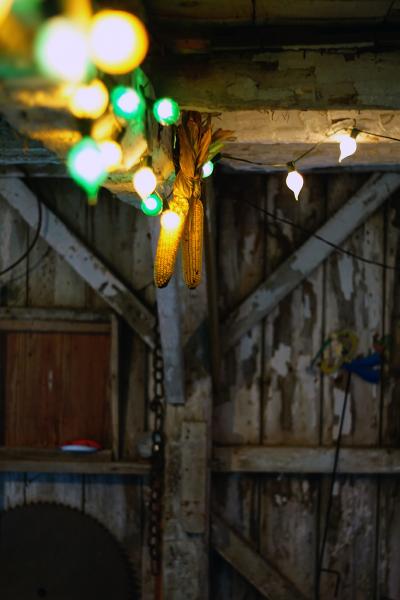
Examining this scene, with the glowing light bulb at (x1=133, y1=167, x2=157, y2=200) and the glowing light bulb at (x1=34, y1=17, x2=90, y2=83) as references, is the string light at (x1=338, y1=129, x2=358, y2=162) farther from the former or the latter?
the glowing light bulb at (x1=34, y1=17, x2=90, y2=83)

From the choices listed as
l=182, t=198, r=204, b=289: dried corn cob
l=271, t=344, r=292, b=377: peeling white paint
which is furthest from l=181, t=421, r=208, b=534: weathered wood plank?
l=182, t=198, r=204, b=289: dried corn cob

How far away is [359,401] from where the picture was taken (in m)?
3.84

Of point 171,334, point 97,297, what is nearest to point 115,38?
point 171,334

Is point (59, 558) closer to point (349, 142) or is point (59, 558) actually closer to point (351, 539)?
point (351, 539)

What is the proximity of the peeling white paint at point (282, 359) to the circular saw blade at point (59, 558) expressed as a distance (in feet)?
5.37

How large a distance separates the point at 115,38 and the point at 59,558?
12.0 feet

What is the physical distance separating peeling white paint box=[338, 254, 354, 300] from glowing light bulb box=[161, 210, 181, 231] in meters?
1.97

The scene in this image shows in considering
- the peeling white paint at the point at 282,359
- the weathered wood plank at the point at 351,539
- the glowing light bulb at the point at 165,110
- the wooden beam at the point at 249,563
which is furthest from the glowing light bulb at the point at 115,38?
the weathered wood plank at the point at 351,539

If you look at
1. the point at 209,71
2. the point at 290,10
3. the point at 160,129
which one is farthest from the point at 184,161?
the point at 290,10

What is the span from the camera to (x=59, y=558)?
3.96 m

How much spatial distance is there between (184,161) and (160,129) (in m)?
0.15

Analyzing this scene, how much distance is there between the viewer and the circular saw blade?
12.9ft

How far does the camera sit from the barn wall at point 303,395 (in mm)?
3795

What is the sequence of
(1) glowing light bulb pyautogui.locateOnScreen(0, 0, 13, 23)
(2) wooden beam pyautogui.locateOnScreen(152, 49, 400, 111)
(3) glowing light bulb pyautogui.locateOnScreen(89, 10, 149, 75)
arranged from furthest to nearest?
(2) wooden beam pyautogui.locateOnScreen(152, 49, 400, 111), (3) glowing light bulb pyautogui.locateOnScreen(89, 10, 149, 75), (1) glowing light bulb pyautogui.locateOnScreen(0, 0, 13, 23)
